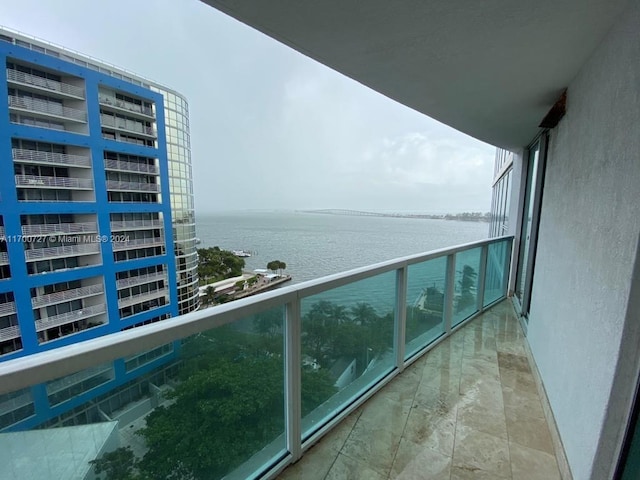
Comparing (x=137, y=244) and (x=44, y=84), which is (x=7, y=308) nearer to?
(x=137, y=244)

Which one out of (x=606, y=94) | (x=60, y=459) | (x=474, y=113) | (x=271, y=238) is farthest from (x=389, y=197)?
(x=60, y=459)

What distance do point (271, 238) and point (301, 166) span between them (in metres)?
10.3

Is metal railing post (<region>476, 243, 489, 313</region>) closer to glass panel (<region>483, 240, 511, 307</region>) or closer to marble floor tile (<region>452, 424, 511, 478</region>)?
glass panel (<region>483, 240, 511, 307</region>)

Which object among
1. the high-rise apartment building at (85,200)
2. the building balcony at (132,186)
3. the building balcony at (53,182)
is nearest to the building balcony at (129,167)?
the high-rise apartment building at (85,200)

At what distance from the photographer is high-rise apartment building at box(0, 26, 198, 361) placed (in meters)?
4.10

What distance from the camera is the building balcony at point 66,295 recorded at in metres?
4.51

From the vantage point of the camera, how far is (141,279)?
237 inches

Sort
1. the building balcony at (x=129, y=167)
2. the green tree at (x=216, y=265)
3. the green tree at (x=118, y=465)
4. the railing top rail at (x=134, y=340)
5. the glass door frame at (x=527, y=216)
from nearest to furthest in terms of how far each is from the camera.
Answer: the railing top rail at (x=134, y=340)
the green tree at (x=118, y=465)
the glass door frame at (x=527, y=216)
the building balcony at (x=129, y=167)
the green tree at (x=216, y=265)

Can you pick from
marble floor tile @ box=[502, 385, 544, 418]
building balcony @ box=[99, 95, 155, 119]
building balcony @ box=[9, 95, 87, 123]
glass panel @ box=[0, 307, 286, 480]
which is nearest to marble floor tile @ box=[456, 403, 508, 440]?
marble floor tile @ box=[502, 385, 544, 418]

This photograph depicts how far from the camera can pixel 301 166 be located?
19.8 m

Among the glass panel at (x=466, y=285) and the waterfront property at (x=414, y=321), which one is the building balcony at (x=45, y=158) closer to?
the waterfront property at (x=414, y=321)

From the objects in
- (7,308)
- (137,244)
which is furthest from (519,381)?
(137,244)

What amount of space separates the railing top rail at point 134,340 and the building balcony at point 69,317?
5109mm

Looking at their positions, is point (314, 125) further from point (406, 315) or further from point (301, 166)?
point (406, 315)
